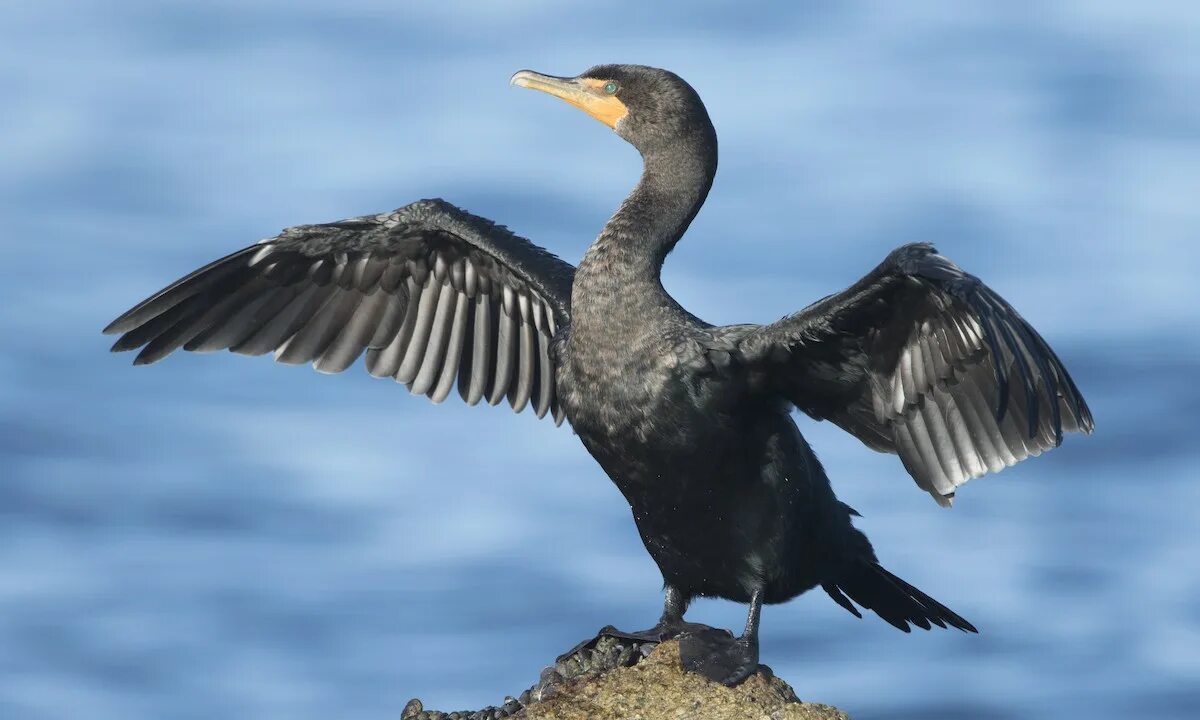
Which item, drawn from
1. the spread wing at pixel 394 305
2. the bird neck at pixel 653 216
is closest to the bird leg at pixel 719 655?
the bird neck at pixel 653 216

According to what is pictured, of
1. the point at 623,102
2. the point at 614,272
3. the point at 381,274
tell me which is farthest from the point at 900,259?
the point at 381,274

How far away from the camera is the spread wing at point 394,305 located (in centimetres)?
802

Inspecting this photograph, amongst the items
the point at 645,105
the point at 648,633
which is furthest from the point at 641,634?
the point at 645,105

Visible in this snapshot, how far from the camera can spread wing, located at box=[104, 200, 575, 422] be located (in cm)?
802

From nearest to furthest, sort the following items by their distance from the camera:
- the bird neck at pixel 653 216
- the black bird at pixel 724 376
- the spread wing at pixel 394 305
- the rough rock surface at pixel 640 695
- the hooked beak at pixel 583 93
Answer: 1. the rough rock surface at pixel 640 695
2. the black bird at pixel 724 376
3. the bird neck at pixel 653 216
4. the hooked beak at pixel 583 93
5. the spread wing at pixel 394 305

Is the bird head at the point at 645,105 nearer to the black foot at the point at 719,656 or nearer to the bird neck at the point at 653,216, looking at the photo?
the bird neck at the point at 653,216

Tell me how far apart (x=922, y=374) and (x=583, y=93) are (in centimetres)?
202

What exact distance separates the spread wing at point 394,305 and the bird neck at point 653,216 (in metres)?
0.71

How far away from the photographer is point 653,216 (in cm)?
727

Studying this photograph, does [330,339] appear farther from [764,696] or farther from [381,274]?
[764,696]

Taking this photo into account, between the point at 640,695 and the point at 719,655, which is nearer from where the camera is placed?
the point at 640,695

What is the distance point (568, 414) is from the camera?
7129 mm

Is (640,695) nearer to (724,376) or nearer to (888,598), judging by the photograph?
(724,376)

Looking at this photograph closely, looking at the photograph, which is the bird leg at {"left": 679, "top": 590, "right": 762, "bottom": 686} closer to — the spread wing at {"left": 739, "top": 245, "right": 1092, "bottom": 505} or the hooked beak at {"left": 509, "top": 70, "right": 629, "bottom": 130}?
the spread wing at {"left": 739, "top": 245, "right": 1092, "bottom": 505}
